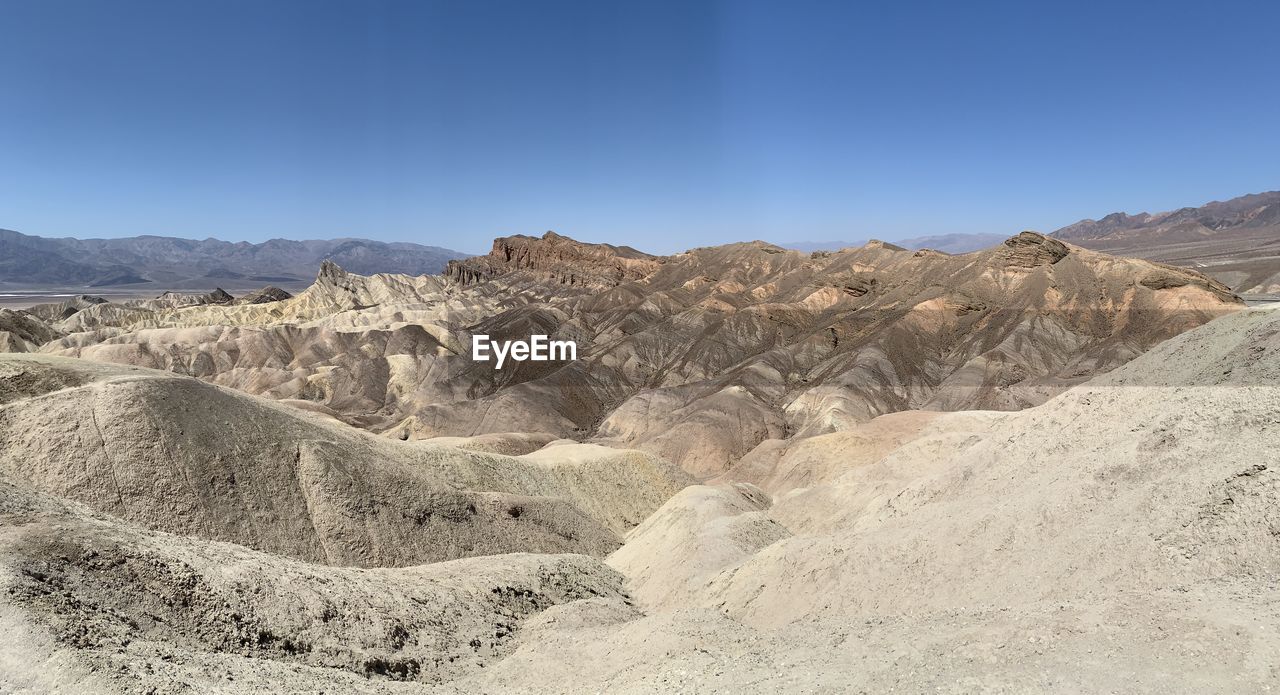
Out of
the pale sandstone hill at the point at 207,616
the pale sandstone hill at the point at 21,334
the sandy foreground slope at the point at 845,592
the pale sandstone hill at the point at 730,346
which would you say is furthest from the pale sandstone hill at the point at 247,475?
the pale sandstone hill at the point at 21,334

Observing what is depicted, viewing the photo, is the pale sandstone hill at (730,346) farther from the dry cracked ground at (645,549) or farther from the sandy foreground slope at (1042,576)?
the sandy foreground slope at (1042,576)

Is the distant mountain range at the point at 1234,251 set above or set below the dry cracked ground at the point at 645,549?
above

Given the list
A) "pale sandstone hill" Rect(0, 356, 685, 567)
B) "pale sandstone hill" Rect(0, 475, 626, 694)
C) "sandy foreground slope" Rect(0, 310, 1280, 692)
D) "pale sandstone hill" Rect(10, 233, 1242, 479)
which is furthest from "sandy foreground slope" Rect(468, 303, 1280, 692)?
"pale sandstone hill" Rect(10, 233, 1242, 479)

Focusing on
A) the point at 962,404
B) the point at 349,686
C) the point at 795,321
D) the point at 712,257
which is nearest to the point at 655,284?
the point at 712,257

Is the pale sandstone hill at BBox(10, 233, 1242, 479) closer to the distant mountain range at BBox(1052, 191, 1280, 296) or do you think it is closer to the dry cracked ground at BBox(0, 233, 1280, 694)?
the dry cracked ground at BBox(0, 233, 1280, 694)

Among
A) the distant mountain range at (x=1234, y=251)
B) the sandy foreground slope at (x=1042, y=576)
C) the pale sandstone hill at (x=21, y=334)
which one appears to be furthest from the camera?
the distant mountain range at (x=1234, y=251)

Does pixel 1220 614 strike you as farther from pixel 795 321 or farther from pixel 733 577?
pixel 795 321
